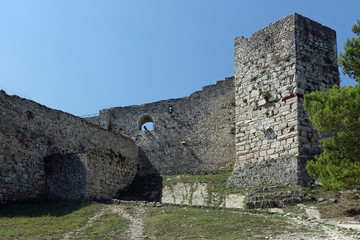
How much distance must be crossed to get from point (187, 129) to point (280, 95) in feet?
26.0

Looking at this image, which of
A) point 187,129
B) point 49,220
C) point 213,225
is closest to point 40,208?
point 49,220

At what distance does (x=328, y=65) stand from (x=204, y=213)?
9.62 metres

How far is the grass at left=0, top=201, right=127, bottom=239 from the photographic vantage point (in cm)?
1218

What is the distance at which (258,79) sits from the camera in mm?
20328

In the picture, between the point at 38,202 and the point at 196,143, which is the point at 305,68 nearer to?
the point at 196,143

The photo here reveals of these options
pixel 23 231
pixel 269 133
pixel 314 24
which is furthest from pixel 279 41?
pixel 23 231

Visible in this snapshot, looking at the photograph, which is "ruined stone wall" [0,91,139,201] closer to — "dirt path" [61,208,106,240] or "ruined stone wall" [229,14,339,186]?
"dirt path" [61,208,106,240]

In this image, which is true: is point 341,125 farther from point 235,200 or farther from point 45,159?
point 45,159

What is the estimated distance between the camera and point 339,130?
491 inches

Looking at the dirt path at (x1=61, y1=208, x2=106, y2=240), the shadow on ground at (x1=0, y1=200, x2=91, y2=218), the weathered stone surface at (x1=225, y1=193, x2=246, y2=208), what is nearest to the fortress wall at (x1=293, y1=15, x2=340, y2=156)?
the weathered stone surface at (x1=225, y1=193, x2=246, y2=208)

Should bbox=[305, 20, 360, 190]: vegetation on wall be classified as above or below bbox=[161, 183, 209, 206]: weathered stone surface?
above

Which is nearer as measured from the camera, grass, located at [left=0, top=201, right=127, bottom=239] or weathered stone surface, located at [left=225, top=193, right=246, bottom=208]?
grass, located at [left=0, top=201, right=127, bottom=239]

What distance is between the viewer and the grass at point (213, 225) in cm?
1138

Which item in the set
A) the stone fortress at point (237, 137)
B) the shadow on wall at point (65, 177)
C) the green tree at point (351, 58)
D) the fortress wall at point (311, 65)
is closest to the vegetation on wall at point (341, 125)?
the green tree at point (351, 58)
